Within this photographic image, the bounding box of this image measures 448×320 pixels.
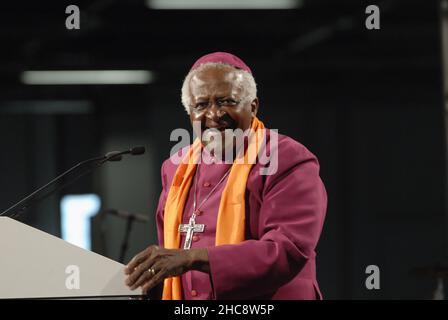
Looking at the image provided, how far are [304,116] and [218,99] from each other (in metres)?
5.05

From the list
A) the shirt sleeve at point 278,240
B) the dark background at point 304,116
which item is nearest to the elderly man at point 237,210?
the shirt sleeve at point 278,240

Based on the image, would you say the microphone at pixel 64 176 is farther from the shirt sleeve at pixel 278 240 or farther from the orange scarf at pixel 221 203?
the shirt sleeve at pixel 278 240

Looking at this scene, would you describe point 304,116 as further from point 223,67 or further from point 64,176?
point 64,176

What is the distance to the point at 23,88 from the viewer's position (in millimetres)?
7242

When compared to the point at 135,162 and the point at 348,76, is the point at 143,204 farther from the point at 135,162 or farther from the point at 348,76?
the point at 348,76

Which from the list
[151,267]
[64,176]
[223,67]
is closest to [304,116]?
[223,67]

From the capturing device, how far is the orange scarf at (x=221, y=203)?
2.15m

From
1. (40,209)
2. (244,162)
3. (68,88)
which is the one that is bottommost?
(40,209)

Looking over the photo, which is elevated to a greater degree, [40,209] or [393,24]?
[393,24]

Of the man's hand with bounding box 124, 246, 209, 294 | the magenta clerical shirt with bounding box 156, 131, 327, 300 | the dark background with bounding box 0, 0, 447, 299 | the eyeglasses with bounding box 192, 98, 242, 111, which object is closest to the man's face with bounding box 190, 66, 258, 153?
the eyeglasses with bounding box 192, 98, 242, 111

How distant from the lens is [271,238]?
209 cm

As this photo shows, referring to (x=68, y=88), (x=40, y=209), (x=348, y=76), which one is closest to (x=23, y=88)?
(x=68, y=88)

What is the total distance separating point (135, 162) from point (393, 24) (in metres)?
2.24

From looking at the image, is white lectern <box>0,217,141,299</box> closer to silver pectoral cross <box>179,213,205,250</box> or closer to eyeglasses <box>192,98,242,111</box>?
silver pectoral cross <box>179,213,205,250</box>
